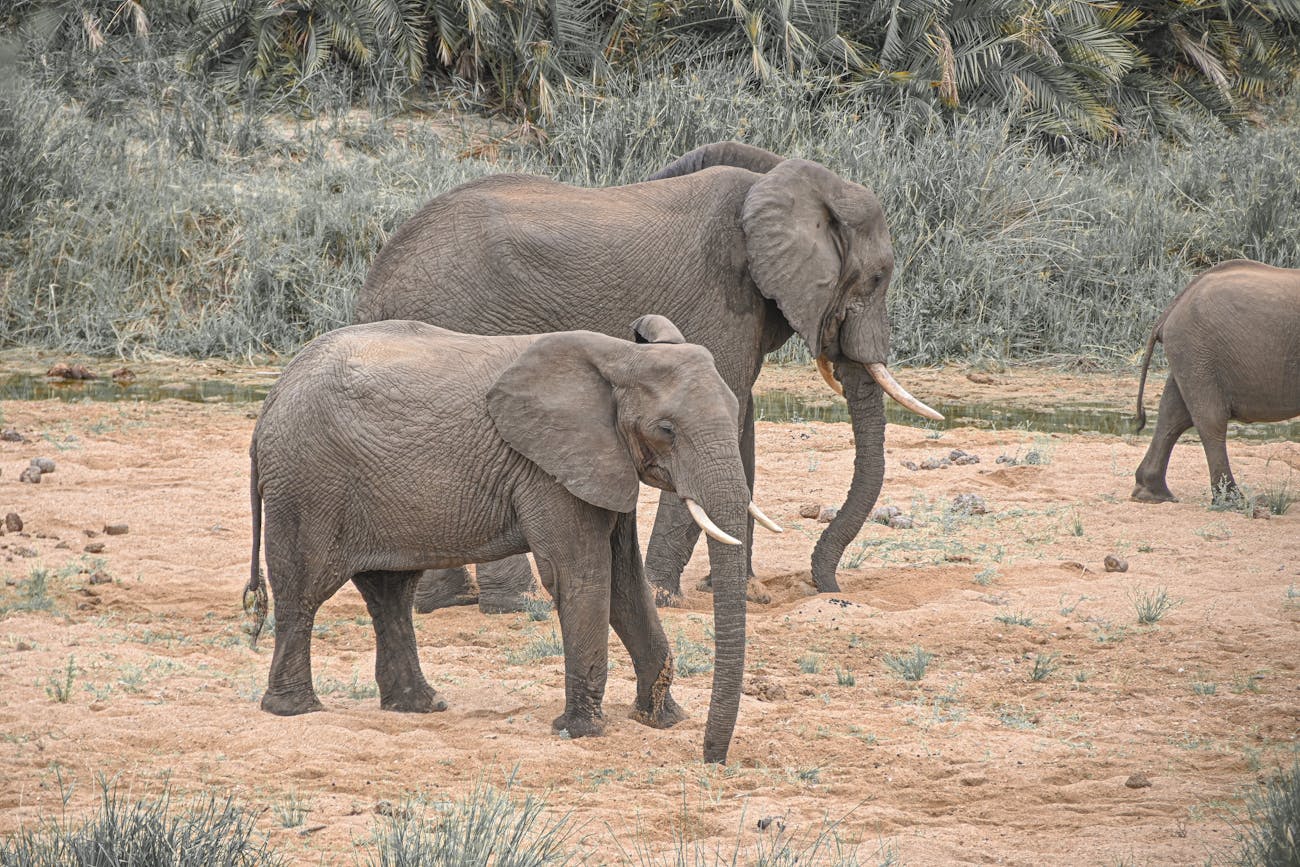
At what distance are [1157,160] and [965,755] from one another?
15.4m

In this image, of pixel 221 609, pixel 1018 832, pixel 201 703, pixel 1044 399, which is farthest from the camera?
pixel 1044 399

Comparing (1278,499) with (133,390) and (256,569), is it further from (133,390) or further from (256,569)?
(133,390)

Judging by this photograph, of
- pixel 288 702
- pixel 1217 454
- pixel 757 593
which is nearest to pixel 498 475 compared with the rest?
pixel 288 702

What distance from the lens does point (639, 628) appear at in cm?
595

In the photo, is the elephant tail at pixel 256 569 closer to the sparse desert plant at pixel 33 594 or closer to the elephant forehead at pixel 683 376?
the sparse desert plant at pixel 33 594

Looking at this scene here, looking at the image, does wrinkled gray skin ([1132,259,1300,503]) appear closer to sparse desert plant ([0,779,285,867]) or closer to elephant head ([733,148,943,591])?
elephant head ([733,148,943,591])

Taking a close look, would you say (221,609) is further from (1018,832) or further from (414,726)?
(1018,832)

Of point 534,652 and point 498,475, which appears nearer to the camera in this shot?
point 498,475

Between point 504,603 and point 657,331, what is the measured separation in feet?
8.09

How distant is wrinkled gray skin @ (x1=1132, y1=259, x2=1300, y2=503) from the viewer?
984 cm

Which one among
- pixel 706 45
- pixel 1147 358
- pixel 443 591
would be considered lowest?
pixel 443 591

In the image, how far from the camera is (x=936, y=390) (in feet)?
48.8

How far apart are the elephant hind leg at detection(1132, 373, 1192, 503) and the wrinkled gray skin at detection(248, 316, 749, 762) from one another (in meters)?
5.34

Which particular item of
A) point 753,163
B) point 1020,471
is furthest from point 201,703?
point 1020,471
